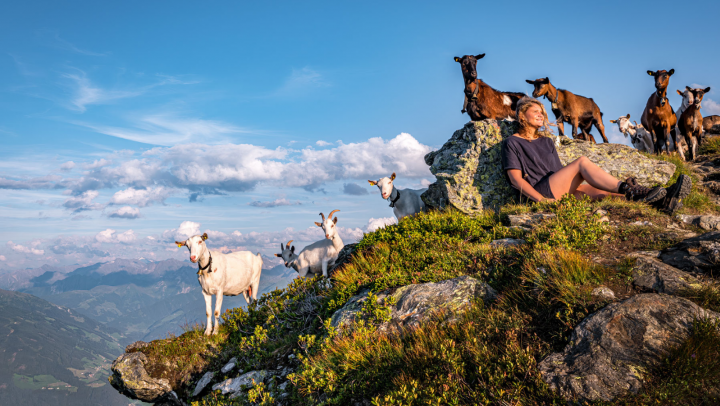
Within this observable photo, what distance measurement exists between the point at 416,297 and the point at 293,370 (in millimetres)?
2488

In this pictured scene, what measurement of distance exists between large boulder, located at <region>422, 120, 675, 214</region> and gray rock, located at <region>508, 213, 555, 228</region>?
8.35 ft

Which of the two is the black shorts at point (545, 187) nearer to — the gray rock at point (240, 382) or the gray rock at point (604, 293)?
the gray rock at point (604, 293)

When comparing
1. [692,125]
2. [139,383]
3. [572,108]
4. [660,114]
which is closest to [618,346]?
[139,383]

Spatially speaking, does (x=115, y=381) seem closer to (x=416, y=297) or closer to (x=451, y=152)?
(x=416, y=297)

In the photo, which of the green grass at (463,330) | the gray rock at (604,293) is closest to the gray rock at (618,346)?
the green grass at (463,330)

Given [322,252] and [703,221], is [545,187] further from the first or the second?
[322,252]

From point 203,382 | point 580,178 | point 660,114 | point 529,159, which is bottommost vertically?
point 203,382

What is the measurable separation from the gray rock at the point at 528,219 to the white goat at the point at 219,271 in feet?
27.1

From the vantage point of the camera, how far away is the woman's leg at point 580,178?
28.0ft

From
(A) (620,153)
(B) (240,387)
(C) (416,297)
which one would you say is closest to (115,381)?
(B) (240,387)

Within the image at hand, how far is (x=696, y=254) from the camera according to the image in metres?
5.28

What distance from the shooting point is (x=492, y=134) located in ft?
40.9

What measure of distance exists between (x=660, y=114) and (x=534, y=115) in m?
10.9

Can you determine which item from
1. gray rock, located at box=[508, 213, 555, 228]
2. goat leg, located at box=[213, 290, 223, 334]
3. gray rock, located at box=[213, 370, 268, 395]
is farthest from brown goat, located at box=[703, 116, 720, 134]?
gray rock, located at box=[213, 370, 268, 395]
